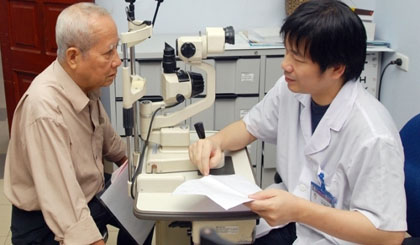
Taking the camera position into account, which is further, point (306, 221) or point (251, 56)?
point (251, 56)

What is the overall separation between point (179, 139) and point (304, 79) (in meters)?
0.45

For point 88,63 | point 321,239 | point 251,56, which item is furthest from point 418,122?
point 251,56

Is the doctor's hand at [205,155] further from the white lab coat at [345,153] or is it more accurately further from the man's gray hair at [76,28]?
the man's gray hair at [76,28]

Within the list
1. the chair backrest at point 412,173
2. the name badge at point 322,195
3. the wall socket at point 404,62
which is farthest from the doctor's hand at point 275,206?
the wall socket at point 404,62

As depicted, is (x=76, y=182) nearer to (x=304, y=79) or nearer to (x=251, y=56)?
(x=304, y=79)

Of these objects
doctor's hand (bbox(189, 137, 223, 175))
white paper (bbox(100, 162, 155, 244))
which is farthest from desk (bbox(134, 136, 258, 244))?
white paper (bbox(100, 162, 155, 244))

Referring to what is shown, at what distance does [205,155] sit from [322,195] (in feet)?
1.18

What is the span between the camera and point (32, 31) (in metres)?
2.95

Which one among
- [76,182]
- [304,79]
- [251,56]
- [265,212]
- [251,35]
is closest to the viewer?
[265,212]

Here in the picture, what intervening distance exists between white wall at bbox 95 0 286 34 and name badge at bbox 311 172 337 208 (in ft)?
6.29

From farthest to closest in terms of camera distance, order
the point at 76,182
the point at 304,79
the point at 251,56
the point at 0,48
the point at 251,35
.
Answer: the point at 0,48, the point at 251,35, the point at 251,56, the point at 76,182, the point at 304,79

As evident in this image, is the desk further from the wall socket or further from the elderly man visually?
the wall socket

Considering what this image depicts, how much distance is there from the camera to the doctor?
1.22 metres

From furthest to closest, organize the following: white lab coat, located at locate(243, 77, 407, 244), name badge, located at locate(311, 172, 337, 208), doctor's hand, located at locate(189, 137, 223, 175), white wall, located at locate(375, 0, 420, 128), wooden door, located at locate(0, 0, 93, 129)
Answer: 1. wooden door, located at locate(0, 0, 93, 129)
2. white wall, located at locate(375, 0, 420, 128)
3. doctor's hand, located at locate(189, 137, 223, 175)
4. name badge, located at locate(311, 172, 337, 208)
5. white lab coat, located at locate(243, 77, 407, 244)
